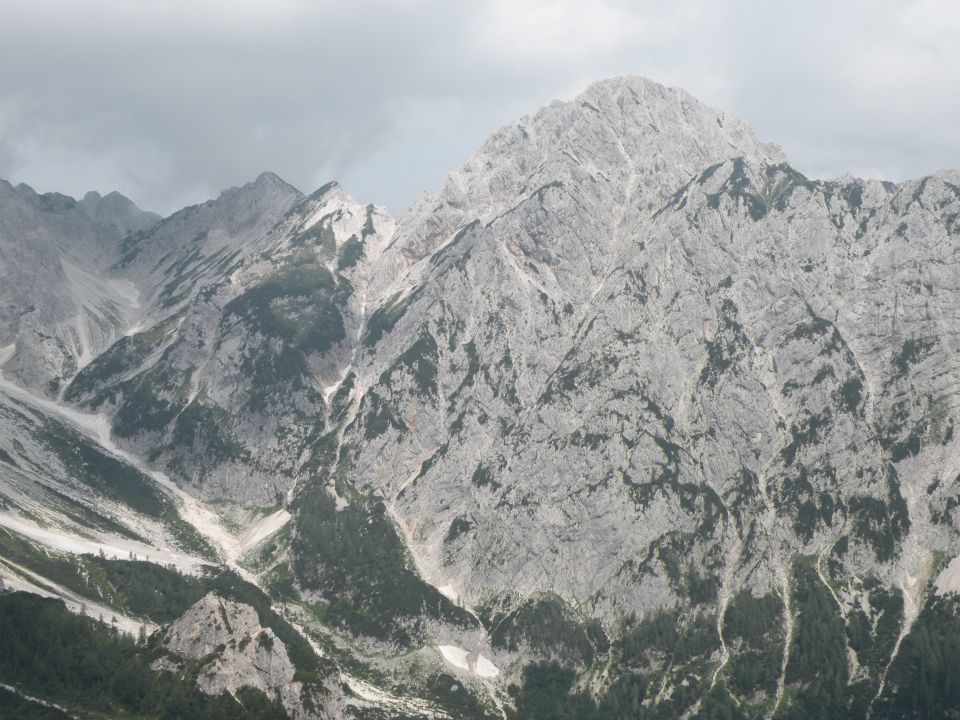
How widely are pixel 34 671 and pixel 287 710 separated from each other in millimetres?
52244

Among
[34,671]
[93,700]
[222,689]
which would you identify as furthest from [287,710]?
[34,671]

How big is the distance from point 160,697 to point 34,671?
27.2 metres

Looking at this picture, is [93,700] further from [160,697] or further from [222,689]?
[222,689]

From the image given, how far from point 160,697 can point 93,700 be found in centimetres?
1317

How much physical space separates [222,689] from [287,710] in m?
14.5

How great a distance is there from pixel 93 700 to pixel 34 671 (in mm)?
14864

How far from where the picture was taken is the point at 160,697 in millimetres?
191125

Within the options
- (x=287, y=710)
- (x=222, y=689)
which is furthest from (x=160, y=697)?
(x=287, y=710)

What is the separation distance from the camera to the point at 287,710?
655 ft

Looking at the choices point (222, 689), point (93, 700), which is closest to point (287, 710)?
point (222, 689)

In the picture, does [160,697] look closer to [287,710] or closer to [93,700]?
[93,700]

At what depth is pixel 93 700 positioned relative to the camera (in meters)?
190

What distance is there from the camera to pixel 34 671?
635ft

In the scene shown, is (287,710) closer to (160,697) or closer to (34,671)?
(160,697)
